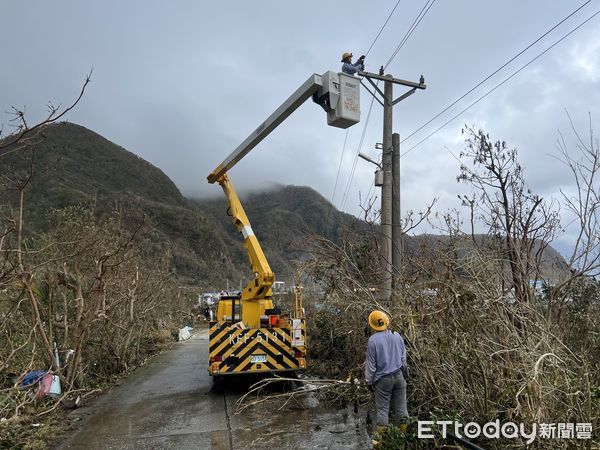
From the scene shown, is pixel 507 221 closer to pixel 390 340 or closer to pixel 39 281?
pixel 390 340

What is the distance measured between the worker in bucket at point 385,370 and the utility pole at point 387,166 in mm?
3235

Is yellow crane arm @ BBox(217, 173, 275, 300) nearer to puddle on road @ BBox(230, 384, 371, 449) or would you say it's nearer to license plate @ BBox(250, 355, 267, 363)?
license plate @ BBox(250, 355, 267, 363)

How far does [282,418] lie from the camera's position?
6895 mm

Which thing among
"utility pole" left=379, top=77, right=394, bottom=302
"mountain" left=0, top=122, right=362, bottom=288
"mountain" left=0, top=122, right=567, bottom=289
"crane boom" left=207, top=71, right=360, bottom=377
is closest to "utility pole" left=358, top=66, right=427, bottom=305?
"utility pole" left=379, top=77, right=394, bottom=302

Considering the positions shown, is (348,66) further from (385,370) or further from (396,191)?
(385,370)

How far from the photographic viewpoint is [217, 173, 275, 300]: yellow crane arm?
9.58 meters

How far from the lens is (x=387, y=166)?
1030cm

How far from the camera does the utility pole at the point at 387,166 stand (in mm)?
9478

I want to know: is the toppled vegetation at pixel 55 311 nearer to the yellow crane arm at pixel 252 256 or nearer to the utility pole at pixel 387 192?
the yellow crane arm at pixel 252 256

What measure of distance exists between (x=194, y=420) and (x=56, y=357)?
3.04 m

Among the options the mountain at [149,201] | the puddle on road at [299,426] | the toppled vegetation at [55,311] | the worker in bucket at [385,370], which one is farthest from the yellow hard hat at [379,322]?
the mountain at [149,201]

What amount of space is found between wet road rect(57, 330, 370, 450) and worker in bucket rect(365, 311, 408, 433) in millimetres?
542

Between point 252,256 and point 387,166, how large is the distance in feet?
11.6

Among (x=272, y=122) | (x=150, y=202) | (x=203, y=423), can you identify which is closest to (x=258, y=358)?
(x=203, y=423)
